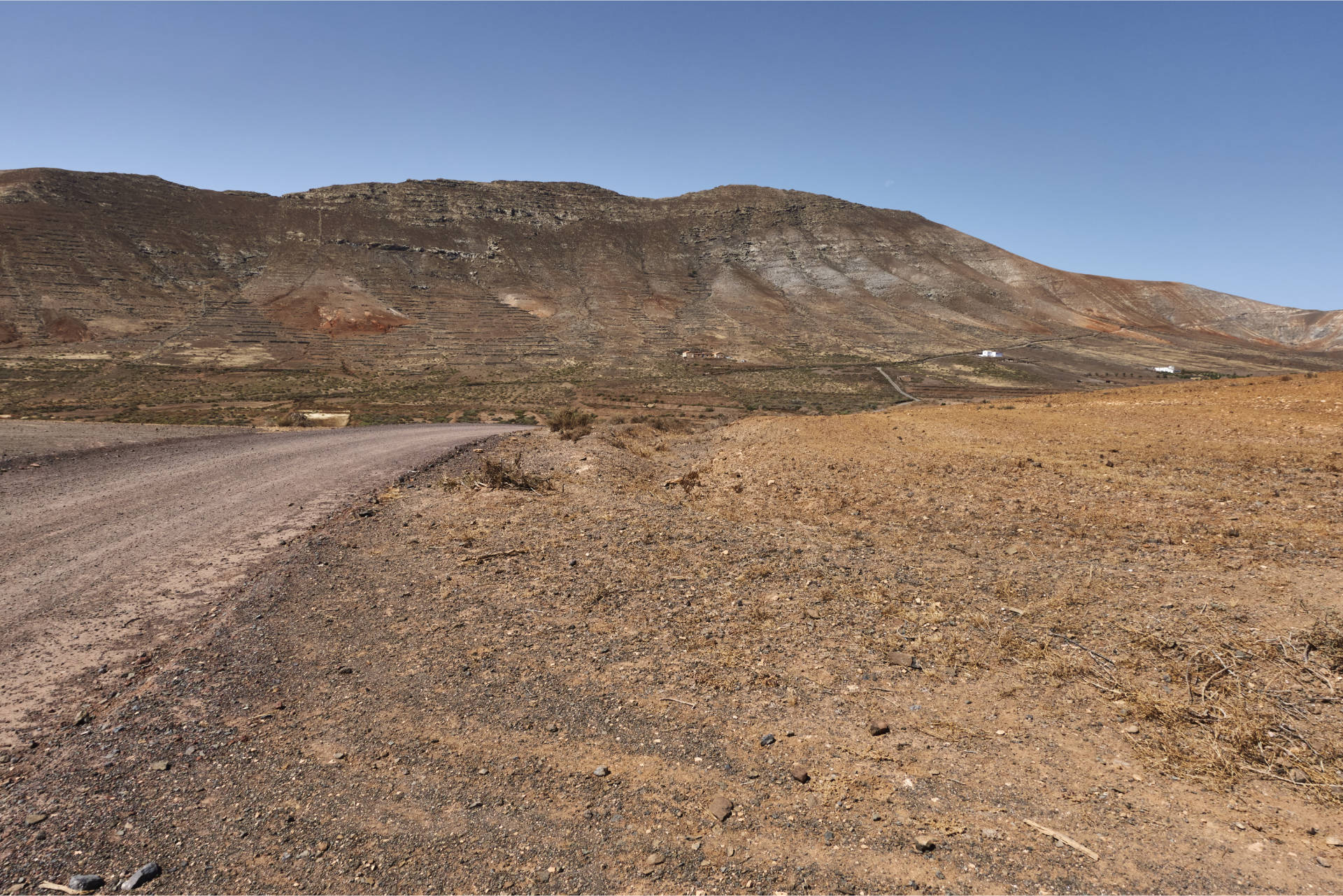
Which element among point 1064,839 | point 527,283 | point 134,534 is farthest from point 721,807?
point 527,283

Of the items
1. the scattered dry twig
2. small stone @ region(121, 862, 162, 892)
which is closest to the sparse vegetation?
small stone @ region(121, 862, 162, 892)

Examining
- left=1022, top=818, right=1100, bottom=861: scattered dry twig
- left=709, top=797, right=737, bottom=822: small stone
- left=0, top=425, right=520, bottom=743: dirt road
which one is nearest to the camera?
left=1022, top=818, right=1100, bottom=861: scattered dry twig

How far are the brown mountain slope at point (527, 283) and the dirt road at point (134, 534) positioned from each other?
5099 centimetres

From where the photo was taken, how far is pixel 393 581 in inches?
284

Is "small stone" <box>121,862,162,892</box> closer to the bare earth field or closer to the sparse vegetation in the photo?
the bare earth field

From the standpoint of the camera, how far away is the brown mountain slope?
6925cm

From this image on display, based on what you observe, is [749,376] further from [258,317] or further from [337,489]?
[258,317]

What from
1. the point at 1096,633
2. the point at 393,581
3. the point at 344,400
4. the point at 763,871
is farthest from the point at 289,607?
the point at 344,400

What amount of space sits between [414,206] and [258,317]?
42.8 metres

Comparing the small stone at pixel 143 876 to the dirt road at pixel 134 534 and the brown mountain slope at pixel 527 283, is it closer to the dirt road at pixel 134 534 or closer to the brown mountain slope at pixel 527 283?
the dirt road at pixel 134 534

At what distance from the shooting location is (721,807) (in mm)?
3660

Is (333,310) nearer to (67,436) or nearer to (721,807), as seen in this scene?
(67,436)

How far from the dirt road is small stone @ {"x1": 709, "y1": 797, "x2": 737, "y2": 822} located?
463cm

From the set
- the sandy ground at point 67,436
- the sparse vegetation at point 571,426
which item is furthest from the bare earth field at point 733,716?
the sandy ground at point 67,436
